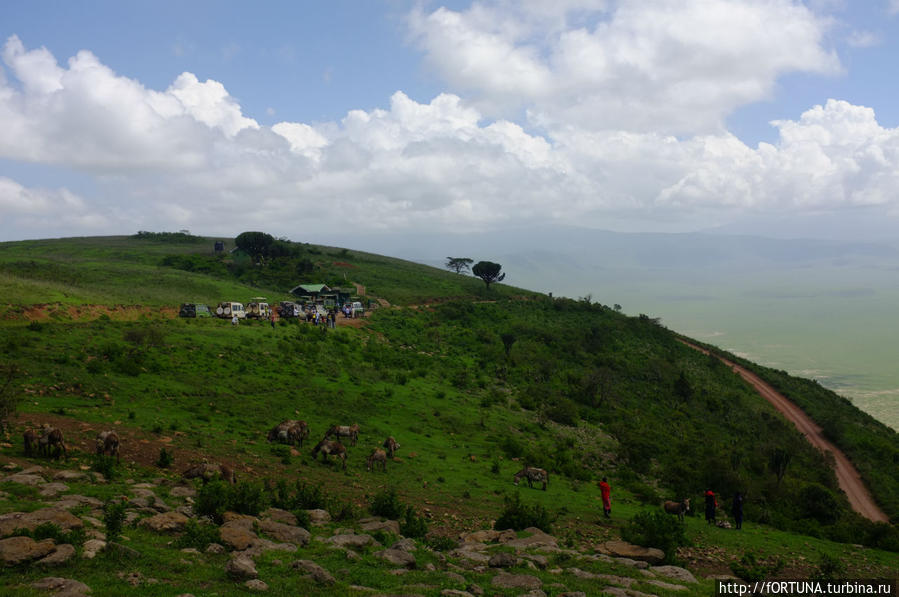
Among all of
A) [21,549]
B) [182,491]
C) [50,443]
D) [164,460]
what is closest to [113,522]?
[21,549]

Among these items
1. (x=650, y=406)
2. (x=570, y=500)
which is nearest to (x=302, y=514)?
(x=570, y=500)

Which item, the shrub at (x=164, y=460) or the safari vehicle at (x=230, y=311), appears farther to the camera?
the safari vehicle at (x=230, y=311)

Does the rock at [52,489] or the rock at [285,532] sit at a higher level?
the rock at [52,489]

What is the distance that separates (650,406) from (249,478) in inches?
1473

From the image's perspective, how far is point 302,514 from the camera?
14.0 meters

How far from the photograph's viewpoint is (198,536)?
37.0ft

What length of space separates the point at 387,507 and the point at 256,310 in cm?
3979

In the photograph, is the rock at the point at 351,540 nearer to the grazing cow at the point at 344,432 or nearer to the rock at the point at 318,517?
the rock at the point at 318,517

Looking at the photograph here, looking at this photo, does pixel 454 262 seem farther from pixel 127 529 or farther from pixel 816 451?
pixel 127 529

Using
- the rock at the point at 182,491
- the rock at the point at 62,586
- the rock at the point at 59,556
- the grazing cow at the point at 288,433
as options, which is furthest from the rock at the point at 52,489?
the grazing cow at the point at 288,433

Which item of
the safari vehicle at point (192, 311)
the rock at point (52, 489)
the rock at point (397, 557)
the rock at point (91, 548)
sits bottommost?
the rock at point (397, 557)

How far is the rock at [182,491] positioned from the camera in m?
14.3

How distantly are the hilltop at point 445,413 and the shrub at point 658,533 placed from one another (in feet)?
2.39

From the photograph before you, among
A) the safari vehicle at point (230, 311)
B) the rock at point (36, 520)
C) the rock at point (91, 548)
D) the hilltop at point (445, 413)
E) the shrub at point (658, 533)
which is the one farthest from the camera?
the safari vehicle at point (230, 311)
